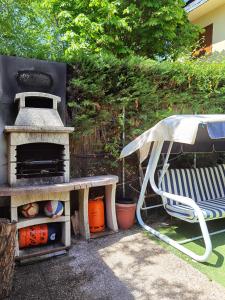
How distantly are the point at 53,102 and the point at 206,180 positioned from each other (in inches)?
137

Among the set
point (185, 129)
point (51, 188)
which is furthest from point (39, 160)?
point (185, 129)

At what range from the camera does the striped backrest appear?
508 cm

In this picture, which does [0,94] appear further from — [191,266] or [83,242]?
[191,266]

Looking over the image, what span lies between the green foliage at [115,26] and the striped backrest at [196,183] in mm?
4914

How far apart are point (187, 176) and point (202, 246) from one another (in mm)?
1530

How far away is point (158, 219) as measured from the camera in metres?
5.47

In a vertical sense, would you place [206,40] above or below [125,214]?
above

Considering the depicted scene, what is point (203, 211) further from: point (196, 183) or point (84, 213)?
point (84, 213)

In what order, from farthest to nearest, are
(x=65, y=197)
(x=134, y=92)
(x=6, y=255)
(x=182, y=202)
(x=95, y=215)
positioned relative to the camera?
1. (x=134, y=92)
2. (x=95, y=215)
3. (x=182, y=202)
4. (x=65, y=197)
5. (x=6, y=255)

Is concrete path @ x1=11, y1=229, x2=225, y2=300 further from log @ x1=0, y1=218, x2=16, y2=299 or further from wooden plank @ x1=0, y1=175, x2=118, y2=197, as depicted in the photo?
wooden plank @ x1=0, y1=175, x2=118, y2=197

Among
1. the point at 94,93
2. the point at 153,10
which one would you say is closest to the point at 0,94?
the point at 94,93

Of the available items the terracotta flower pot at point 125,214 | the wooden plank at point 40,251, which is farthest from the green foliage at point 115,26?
the wooden plank at point 40,251

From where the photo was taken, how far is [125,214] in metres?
4.90

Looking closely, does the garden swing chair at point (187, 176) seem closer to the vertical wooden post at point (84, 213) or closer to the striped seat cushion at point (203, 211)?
the striped seat cushion at point (203, 211)
